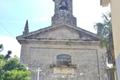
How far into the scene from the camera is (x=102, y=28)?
470 inches

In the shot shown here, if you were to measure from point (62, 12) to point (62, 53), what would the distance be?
387cm

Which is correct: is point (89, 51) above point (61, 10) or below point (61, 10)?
below

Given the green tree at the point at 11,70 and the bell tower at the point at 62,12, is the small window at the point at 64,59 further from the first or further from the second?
the green tree at the point at 11,70

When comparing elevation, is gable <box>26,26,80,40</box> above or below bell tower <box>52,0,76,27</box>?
below

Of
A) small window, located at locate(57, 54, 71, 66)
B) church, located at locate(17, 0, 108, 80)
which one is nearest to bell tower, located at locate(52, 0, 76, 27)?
church, located at locate(17, 0, 108, 80)

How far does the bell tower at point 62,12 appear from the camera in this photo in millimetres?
25562

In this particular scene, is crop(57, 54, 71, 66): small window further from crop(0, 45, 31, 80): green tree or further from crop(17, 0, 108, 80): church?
crop(0, 45, 31, 80): green tree

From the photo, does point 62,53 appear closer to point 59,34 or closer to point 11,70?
point 59,34

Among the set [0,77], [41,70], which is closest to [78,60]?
[41,70]

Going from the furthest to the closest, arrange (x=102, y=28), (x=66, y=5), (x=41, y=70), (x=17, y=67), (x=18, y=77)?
(x=66, y=5) → (x=41, y=70) → (x=17, y=67) → (x=18, y=77) → (x=102, y=28)

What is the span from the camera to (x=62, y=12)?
83.9 feet

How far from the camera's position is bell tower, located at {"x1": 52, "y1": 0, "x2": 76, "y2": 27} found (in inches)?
1006

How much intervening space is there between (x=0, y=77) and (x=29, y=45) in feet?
28.3

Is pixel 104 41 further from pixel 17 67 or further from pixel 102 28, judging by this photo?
pixel 17 67
